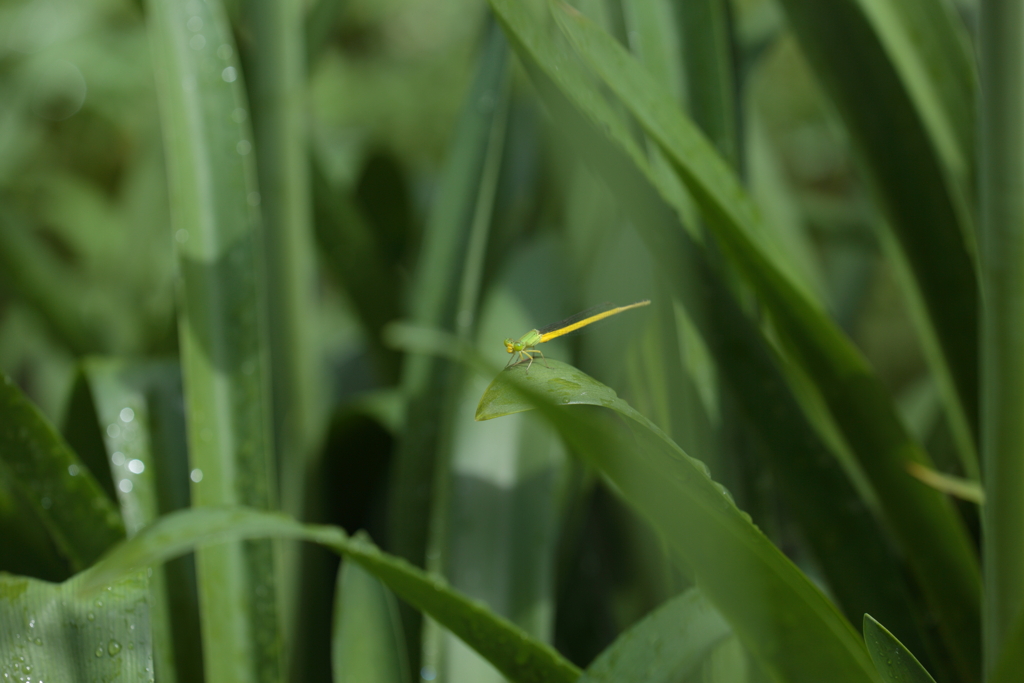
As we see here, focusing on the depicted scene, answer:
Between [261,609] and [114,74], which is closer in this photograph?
[261,609]

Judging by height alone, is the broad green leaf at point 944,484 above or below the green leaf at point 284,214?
below

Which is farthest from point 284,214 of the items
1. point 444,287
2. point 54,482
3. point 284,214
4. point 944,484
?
point 944,484

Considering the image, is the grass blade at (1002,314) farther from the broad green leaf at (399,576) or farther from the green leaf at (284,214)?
the green leaf at (284,214)

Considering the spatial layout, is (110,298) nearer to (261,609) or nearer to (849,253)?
(261,609)

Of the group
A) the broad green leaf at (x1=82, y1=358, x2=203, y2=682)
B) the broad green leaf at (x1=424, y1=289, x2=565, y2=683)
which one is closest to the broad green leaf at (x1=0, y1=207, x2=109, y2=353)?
the broad green leaf at (x1=82, y1=358, x2=203, y2=682)

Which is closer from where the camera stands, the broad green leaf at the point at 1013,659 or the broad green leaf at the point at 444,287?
the broad green leaf at the point at 1013,659

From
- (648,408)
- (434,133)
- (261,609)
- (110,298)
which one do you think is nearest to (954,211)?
(648,408)

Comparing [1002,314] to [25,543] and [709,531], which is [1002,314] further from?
[25,543]

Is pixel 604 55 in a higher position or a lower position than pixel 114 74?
lower

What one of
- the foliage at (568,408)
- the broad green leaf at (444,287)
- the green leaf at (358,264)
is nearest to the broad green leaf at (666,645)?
the foliage at (568,408)
